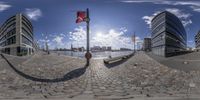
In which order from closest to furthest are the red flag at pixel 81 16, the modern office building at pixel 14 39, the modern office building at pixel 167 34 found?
1. the red flag at pixel 81 16
2. the modern office building at pixel 14 39
3. the modern office building at pixel 167 34

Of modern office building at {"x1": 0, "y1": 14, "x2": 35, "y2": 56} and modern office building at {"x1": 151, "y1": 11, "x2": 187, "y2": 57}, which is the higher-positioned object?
modern office building at {"x1": 151, "y1": 11, "x2": 187, "y2": 57}

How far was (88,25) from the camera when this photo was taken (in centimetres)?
2420

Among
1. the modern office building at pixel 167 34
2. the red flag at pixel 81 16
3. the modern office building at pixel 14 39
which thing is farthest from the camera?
the modern office building at pixel 167 34

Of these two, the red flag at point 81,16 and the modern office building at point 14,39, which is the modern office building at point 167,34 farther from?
the red flag at point 81,16

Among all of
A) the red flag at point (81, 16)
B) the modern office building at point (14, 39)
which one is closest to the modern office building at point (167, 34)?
the modern office building at point (14, 39)

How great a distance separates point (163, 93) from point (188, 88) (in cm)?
164

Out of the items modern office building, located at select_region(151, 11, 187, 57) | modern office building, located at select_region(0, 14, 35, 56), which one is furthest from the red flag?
modern office building, located at select_region(151, 11, 187, 57)

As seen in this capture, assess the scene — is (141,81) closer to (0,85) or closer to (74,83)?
(74,83)

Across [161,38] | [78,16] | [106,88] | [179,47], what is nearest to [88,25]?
[78,16]

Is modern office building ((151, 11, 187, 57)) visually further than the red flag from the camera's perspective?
Yes

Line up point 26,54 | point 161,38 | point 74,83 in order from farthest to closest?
point 161,38 → point 26,54 → point 74,83

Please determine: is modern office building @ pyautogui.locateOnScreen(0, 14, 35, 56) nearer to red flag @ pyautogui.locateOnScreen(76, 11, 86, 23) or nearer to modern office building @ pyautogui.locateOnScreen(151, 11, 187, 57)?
red flag @ pyautogui.locateOnScreen(76, 11, 86, 23)

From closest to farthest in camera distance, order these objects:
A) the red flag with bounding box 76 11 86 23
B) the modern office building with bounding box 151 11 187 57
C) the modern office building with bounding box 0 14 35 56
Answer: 1. the red flag with bounding box 76 11 86 23
2. the modern office building with bounding box 0 14 35 56
3. the modern office building with bounding box 151 11 187 57

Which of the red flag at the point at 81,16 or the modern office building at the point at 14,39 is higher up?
the red flag at the point at 81,16
